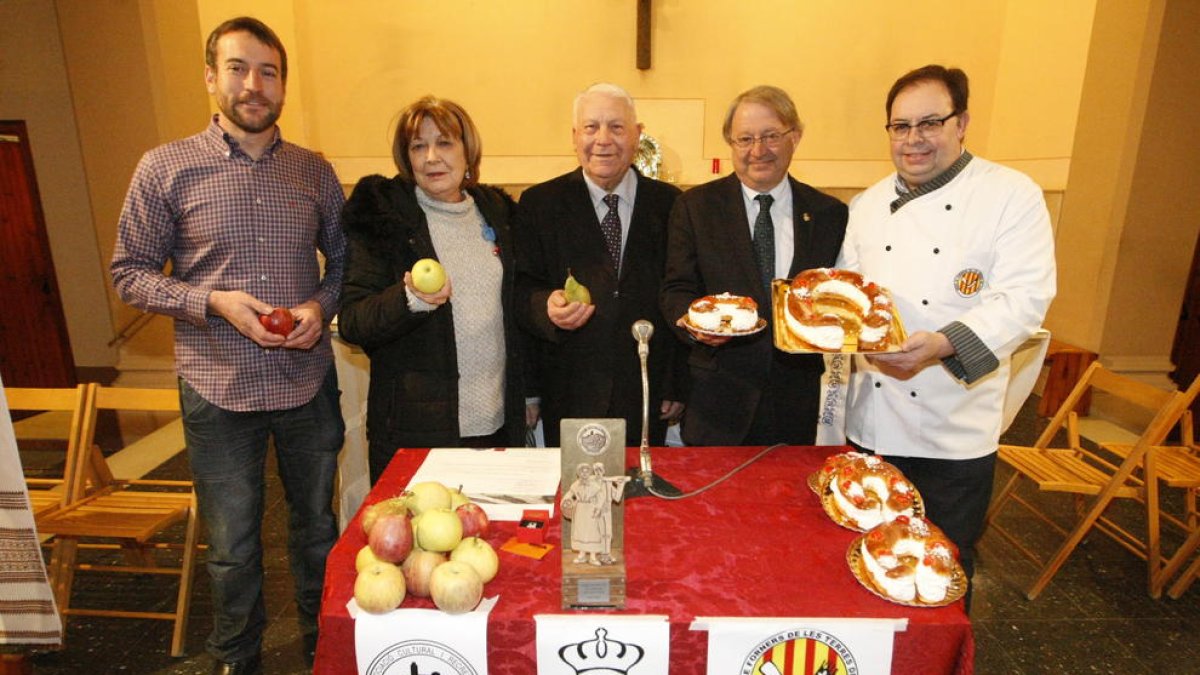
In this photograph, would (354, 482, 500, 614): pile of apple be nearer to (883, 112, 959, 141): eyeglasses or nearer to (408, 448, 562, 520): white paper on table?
(408, 448, 562, 520): white paper on table

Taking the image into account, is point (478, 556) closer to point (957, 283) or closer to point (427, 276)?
point (427, 276)

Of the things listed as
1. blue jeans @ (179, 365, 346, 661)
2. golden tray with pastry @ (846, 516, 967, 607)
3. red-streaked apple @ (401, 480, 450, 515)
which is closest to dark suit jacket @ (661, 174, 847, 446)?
golden tray with pastry @ (846, 516, 967, 607)

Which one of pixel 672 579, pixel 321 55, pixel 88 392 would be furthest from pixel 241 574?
pixel 321 55

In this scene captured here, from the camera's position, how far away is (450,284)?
213 cm

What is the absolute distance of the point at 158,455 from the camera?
4.61m

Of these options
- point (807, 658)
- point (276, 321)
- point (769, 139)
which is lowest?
point (807, 658)

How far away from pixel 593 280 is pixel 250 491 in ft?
4.47

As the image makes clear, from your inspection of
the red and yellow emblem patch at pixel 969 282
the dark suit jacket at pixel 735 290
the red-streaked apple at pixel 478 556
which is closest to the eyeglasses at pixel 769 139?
the dark suit jacket at pixel 735 290

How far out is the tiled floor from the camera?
254cm

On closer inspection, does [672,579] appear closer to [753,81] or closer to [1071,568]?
[1071,568]

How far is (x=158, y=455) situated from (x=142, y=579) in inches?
70.8

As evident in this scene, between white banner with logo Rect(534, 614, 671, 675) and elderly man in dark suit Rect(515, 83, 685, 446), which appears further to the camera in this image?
elderly man in dark suit Rect(515, 83, 685, 446)

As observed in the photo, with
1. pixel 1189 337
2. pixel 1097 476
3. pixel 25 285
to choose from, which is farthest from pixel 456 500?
pixel 1189 337

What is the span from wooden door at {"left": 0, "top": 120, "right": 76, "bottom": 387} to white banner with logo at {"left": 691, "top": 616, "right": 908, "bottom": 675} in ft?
21.3
